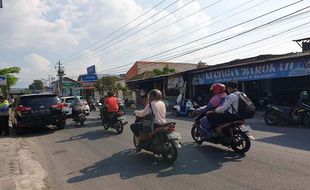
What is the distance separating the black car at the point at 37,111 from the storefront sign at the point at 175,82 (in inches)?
654

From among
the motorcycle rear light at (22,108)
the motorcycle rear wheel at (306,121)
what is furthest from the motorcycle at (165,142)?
the motorcycle rear light at (22,108)

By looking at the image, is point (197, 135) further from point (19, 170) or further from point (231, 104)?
point (19, 170)

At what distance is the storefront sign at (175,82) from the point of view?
32.4 metres

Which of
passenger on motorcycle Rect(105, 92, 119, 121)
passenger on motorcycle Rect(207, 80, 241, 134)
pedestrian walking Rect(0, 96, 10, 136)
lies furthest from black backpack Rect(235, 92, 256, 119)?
pedestrian walking Rect(0, 96, 10, 136)

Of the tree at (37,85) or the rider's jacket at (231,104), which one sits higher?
the tree at (37,85)

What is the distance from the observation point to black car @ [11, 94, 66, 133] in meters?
16.1

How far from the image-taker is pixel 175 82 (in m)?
33.2

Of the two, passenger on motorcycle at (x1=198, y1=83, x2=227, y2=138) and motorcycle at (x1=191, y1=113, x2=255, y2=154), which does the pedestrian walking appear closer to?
passenger on motorcycle at (x1=198, y1=83, x2=227, y2=138)

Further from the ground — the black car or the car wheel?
the black car

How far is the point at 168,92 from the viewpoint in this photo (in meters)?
37.0

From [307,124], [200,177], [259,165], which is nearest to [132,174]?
[200,177]

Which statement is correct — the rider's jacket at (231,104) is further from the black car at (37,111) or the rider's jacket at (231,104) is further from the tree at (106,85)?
the tree at (106,85)

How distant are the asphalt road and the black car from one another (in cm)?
437

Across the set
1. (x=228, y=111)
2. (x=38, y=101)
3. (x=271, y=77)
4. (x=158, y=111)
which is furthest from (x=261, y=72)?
(x=158, y=111)
